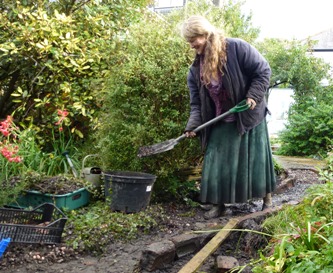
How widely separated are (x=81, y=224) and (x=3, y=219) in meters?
0.66

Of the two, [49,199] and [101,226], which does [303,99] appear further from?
[101,226]

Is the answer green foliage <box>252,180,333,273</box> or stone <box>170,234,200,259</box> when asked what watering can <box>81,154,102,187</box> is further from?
green foliage <box>252,180,333,273</box>

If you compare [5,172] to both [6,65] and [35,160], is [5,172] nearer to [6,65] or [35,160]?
[35,160]

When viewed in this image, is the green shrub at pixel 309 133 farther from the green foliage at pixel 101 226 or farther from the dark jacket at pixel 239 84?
the green foliage at pixel 101 226

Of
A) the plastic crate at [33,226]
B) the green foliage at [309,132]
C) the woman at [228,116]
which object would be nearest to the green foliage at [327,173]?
the woman at [228,116]

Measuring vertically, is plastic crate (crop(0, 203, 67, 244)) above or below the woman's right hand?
below

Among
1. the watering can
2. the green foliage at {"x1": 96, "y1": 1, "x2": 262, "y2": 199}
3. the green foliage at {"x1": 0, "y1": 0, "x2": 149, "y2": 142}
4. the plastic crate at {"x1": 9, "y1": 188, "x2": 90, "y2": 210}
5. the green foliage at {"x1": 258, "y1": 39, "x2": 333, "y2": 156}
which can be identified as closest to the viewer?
the plastic crate at {"x1": 9, "y1": 188, "x2": 90, "y2": 210}

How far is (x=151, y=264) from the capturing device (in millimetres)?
2934

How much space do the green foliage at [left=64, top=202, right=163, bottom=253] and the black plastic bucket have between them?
8 centimetres

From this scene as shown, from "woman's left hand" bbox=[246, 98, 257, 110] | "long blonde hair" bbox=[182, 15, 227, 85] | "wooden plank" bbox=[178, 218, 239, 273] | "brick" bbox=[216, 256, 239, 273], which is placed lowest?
"brick" bbox=[216, 256, 239, 273]

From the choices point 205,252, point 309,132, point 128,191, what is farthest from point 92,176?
point 309,132

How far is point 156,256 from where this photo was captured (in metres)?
2.93

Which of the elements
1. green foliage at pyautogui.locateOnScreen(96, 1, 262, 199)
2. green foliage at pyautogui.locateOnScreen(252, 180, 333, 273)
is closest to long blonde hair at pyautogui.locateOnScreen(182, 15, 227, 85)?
green foliage at pyautogui.locateOnScreen(96, 1, 262, 199)

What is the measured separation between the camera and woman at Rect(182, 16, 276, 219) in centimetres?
400
